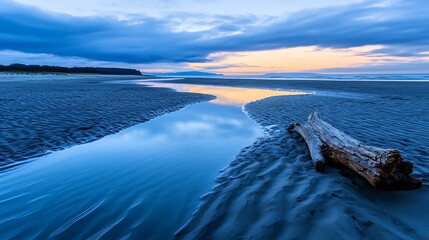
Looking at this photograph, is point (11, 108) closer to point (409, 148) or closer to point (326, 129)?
point (326, 129)

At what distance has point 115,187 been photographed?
5043mm

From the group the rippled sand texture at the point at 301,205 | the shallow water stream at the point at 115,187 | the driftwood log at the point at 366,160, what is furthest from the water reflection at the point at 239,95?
the rippled sand texture at the point at 301,205

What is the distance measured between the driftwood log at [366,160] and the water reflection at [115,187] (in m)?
2.33

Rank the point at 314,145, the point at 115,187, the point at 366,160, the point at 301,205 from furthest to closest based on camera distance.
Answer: the point at 314,145, the point at 115,187, the point at 366,160, the point at 301,205

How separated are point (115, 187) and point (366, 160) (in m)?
4.68

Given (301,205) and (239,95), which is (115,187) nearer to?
(301,205)

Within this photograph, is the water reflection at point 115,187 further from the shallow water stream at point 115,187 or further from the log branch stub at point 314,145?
the log branch stub at point 314,145

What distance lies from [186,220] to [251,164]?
2772 mm

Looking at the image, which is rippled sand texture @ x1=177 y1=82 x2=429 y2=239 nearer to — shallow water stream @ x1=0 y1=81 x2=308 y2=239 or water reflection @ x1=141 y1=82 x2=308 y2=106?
shallow water stream @ x1=0 y1=81 x2=308 y2=239

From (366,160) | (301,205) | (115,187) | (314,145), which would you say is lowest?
(115,187)

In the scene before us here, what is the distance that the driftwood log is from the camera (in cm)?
440

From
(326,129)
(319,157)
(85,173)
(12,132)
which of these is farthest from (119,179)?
(12,132)

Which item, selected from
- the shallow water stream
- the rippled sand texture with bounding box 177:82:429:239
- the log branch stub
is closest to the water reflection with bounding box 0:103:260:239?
the shallow water stream

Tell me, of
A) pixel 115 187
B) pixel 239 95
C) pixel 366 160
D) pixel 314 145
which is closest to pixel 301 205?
pixel 366 160
